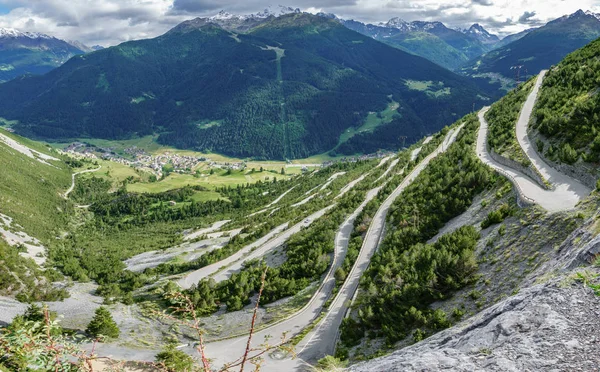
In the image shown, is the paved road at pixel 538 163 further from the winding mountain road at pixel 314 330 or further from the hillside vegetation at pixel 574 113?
the winding mountain road at pixel 314 330

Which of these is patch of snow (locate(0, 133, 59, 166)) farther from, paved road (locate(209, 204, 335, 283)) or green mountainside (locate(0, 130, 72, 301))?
paved road (locate(209, 204, 335, 283))

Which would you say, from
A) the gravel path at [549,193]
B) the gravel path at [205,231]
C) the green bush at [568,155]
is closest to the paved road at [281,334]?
the gravel path at [549,193]

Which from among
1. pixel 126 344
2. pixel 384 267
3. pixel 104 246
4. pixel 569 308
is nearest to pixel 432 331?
pixel 384 267

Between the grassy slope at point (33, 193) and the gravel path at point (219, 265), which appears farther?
the grassy slope at point (33, 193)

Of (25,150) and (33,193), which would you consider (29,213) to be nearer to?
(33,193)

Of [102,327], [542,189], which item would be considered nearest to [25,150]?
[102,327]

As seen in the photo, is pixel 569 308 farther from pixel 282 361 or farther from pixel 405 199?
pixel 405 199
